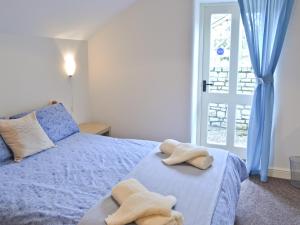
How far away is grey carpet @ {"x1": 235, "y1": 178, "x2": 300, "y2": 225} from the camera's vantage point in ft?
8.25

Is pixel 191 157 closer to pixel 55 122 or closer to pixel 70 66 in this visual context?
pixel 55 122

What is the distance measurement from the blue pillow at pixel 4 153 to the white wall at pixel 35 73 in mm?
450

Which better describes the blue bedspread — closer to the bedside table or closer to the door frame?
the bedside table

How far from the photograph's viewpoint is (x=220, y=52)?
143 inches

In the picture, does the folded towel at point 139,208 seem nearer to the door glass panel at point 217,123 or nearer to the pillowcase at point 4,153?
the pillowcase at point 4,153

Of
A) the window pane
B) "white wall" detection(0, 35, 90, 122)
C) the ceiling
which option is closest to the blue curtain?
the window pane

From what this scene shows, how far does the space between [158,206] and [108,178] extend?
25.7 inches

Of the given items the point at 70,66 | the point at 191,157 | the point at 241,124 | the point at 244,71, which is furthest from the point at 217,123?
the point at 70,66

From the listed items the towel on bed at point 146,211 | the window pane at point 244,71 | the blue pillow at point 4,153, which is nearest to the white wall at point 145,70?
the window pane at point 244,71

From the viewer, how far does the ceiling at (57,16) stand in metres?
2.45

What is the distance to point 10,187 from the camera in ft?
6.16

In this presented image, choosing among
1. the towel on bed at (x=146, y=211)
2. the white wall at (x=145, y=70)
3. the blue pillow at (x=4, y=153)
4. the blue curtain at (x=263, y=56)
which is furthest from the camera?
the white wall at (x=145, y=70)

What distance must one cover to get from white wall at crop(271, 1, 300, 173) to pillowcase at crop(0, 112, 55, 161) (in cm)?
247

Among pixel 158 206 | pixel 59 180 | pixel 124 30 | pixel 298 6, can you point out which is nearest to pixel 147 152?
pixel 59 180
